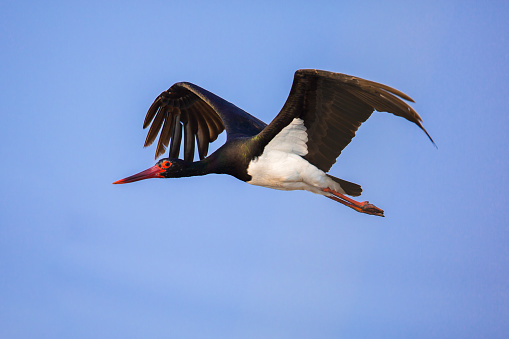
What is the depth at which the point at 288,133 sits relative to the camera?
9883mm

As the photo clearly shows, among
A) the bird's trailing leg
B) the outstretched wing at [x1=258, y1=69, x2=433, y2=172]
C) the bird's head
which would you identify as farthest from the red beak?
the bird's trailing leg

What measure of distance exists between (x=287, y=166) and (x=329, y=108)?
1197mm

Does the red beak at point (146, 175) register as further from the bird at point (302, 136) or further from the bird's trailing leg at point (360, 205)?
the bird's trailing leg at point (360, 205)

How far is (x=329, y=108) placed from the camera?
943 cm

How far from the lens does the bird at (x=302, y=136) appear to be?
8.71m

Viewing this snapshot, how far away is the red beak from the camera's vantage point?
11188 millimetres

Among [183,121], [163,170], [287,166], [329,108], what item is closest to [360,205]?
[287,166]

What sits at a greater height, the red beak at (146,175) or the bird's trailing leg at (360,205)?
the red beak at (146,175)

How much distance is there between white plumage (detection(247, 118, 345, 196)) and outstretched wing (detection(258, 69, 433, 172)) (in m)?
0.11

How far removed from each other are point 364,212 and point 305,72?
2790 millimetres

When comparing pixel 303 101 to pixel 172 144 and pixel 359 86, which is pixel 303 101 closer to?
pixel 359 86

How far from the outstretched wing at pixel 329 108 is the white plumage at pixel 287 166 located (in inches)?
4.2

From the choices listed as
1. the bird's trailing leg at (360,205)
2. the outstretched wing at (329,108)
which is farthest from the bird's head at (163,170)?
the bird's trailing leg at (360,205)

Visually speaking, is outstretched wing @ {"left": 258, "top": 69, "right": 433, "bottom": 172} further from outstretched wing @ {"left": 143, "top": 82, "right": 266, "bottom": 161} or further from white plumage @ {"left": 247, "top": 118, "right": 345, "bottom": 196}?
outstretched wing @ {"left": 143, "top": 82, "right": 266, "bottom": 161}
